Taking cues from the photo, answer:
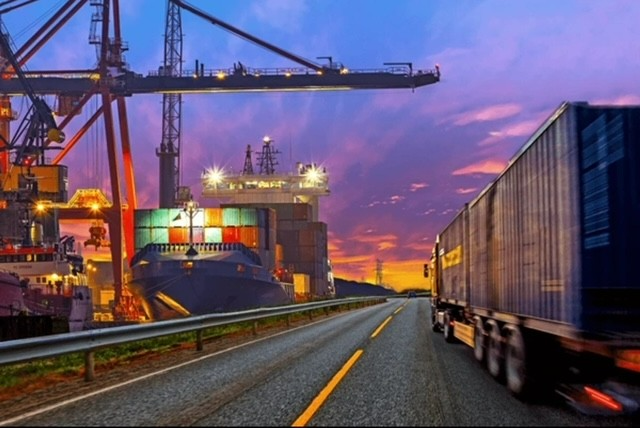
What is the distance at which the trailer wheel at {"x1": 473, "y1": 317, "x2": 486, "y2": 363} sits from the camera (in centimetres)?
1102

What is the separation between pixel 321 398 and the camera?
26.1 ft

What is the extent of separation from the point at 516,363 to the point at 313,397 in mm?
2588

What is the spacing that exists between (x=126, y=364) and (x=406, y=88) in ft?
192

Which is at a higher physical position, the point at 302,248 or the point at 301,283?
the point at 302,248

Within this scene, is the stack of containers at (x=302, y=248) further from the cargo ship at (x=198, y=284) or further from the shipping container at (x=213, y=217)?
the cargo ship at (x=198, y=284)

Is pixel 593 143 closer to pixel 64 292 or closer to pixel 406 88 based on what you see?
pixel 64 292

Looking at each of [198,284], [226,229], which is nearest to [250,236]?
[226,229]

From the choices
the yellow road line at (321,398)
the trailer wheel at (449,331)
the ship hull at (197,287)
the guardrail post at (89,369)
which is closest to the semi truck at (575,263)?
the yellow road line at (321,398)

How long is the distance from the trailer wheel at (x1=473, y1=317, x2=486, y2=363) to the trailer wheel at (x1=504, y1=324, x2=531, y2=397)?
84.1 inches

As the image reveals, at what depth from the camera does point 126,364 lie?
498 inches

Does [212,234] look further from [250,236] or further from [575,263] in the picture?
Result: [575,263]

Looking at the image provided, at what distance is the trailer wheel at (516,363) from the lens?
25.6 ft

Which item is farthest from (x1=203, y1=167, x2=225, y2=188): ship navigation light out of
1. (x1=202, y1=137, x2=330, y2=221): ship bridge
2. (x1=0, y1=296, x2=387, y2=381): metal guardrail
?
(x1=0, y1=296, x2=387, y2=381): metal guardrail

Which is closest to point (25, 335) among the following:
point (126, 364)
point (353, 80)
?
point (126, 364)
